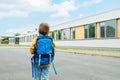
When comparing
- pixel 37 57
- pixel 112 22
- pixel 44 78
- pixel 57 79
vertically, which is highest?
pixel 112 22

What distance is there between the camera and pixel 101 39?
1151 inches

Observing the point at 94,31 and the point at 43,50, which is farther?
the point at 94,31

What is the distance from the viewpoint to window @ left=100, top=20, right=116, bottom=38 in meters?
27.6

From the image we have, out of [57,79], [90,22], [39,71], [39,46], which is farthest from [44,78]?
[90,22]

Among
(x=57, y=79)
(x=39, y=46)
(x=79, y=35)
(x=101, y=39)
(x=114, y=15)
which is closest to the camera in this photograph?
(x=39, y=46)

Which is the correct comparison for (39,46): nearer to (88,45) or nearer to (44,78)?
(44,78)

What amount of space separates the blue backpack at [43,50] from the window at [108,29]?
75.7 ft

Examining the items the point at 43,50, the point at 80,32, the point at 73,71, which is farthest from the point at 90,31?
the point at 43,50

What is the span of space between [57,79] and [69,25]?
105ft

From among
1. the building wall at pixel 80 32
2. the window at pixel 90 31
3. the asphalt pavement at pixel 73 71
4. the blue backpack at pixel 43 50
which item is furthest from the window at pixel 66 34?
the blue backpack at pixel 43 50

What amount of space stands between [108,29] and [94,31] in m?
3.27

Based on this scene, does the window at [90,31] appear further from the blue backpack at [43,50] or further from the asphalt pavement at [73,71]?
the blue backpack at [43,50]

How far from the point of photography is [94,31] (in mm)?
31453

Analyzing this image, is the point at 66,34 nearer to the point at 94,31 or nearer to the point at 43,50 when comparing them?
the point at 94,31
